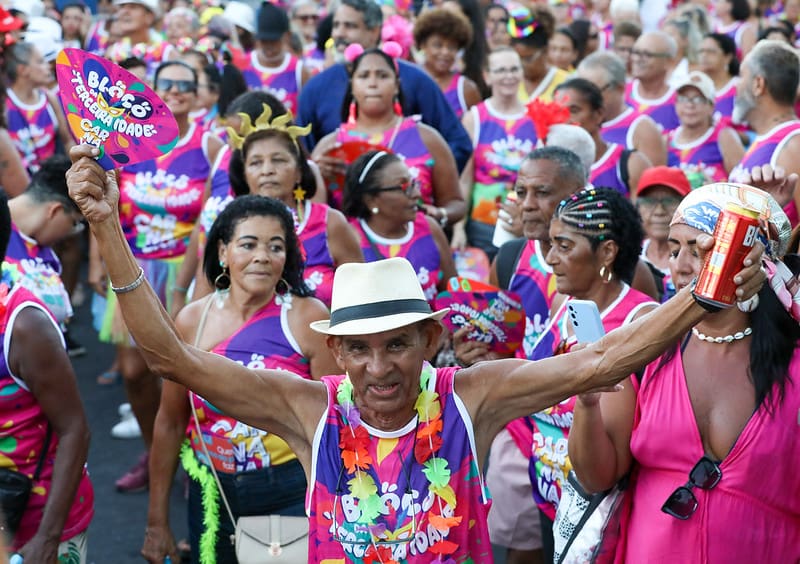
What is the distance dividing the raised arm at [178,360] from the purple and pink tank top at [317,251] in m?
2.07

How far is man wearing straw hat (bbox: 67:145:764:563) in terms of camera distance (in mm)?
→ 3027

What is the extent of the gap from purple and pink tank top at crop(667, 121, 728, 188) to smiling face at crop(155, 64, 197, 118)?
3353 millimetres

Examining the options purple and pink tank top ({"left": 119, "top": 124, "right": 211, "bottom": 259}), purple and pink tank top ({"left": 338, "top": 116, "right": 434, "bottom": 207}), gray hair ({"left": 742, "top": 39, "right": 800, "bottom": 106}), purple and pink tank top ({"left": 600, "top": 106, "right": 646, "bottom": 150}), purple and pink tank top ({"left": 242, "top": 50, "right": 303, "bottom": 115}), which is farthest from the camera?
purple and pink tank top ({"left": 242, "top": 50, "right": 303, "bottom": 115})

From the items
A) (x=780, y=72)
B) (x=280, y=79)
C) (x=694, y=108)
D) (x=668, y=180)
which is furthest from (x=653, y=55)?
(x=668, y=180)

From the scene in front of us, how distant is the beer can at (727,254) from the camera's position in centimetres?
249

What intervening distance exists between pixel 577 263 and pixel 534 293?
62cm

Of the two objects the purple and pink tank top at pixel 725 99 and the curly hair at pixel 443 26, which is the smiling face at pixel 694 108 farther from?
the curly hair at pixel 443 26

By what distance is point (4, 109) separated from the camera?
8336mm

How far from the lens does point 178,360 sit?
2928mm

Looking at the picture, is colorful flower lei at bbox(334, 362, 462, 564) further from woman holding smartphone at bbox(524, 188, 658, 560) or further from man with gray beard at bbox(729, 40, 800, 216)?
man with gray beard at bbox(729, 40, 800, 216)

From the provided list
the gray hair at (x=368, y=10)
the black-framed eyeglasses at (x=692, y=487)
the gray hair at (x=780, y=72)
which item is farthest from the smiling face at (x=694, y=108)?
the black-framed eyeglasses at (x=692, y=487)

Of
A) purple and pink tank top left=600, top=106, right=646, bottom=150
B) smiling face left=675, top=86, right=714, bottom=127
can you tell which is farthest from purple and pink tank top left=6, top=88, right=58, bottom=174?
smiling face left=675, top=86, right=714, bottom=127

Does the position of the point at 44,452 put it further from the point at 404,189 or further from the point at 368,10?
the point at 368,10

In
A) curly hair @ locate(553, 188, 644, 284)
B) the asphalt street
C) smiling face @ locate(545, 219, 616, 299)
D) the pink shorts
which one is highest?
curly hair @ locate(553, 188, 644, 284)
